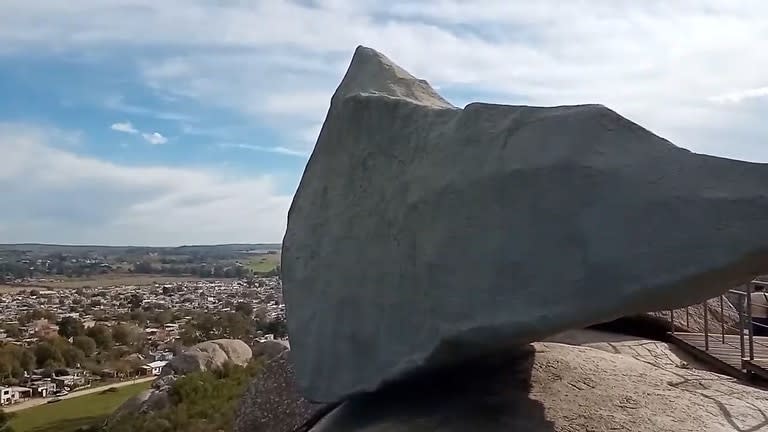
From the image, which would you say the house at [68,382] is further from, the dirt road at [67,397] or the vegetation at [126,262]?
the vegetation at [126,262]

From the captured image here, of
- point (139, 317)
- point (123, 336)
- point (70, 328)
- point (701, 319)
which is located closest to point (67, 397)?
point (123, 336)

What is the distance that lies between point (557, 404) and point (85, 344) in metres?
37.8

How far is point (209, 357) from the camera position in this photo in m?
21.7

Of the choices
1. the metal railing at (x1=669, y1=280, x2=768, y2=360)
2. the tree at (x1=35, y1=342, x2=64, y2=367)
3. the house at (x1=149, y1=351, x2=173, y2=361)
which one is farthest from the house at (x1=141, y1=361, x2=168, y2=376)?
the metal railing at (x1=669, y1=280, x2=768, y2=360)

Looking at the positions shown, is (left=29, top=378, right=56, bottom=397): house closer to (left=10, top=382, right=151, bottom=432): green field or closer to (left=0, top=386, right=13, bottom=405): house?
(left=0, top=386, right=13, bottom=405): house

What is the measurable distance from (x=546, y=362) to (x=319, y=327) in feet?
5.33

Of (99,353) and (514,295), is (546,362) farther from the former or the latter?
(99,353)

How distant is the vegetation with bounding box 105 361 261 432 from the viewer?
47.9 feet

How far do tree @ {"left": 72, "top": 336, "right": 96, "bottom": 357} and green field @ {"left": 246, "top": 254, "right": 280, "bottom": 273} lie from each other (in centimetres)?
5446

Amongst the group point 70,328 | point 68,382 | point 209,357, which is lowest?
point 68,382

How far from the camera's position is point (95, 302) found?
211 ft

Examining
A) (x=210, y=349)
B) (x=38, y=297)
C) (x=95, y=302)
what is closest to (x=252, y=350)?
(x=210, y=349)

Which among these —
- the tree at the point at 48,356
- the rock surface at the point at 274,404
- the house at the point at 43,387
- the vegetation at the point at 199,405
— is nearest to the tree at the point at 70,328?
the tree at the point at 48,356

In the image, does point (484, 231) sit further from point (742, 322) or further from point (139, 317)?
point (139, 317)
